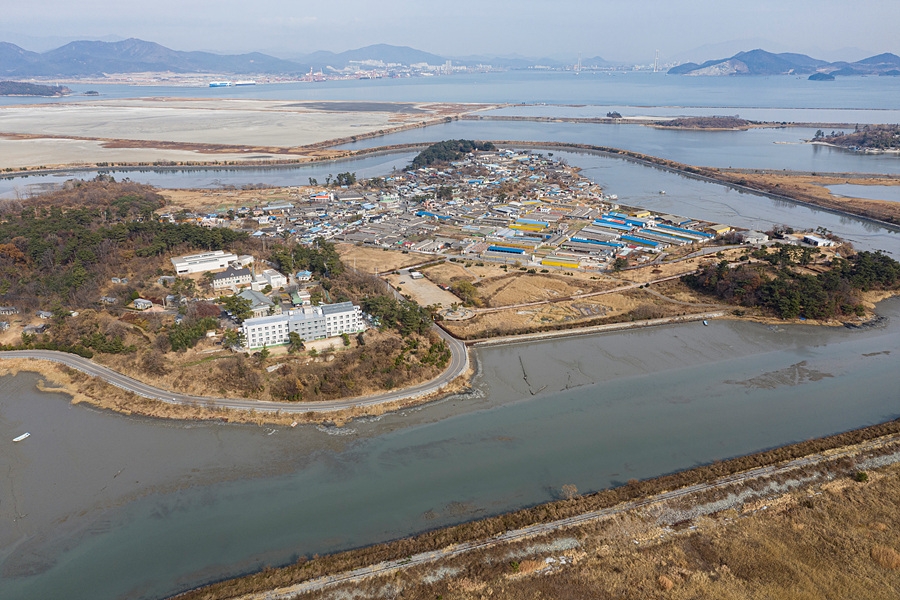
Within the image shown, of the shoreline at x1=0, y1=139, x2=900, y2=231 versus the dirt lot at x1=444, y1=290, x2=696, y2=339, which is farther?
the shoreline at x1=0, y1=139, x2=900, y2=231

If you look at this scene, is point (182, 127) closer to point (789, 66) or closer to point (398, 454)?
point (398, 454)

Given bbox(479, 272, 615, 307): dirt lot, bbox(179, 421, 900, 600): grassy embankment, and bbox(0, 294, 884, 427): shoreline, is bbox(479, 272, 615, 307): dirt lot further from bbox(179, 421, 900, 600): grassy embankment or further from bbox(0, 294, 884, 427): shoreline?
bbox(179, 421, 900, 600): grassy embankment

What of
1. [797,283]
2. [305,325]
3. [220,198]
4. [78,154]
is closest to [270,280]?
[305,325]

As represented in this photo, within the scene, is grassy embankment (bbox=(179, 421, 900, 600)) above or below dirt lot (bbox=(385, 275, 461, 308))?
below

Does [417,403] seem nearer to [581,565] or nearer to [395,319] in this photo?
[395,319]

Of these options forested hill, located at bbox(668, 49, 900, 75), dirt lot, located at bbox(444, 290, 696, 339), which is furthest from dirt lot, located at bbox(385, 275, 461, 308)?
forested hill, located at bbox(668, 49, 900, 75)

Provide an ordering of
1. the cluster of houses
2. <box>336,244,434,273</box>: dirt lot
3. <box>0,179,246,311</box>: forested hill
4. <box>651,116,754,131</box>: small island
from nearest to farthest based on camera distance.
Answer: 1. <box>0,179,246,311</box>: forested hill
2. <box>336,244,434,273</box>: dirt lot
3. the cluster of houses
4. <box>651,116,754,131</box>: small island
